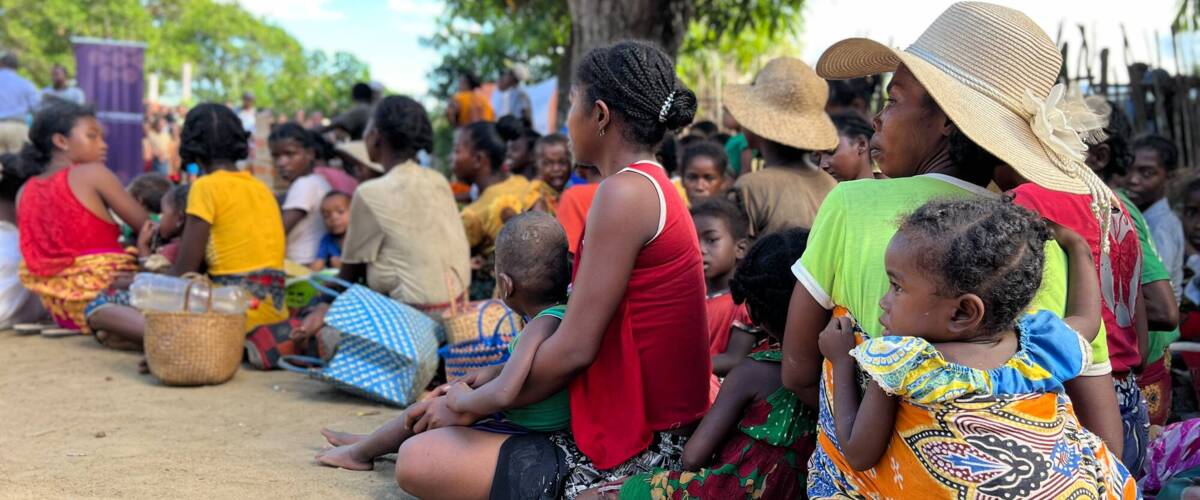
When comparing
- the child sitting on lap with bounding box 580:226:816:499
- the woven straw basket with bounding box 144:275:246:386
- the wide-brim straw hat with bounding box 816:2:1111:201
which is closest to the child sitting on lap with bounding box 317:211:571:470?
the child sitting on lap with bounding box 580:226:816:499

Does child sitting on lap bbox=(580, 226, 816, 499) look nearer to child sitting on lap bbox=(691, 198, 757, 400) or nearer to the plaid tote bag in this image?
child sitting on lap bbox=(691, 198, 757, 400)

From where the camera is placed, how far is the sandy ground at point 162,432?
3.60 meters

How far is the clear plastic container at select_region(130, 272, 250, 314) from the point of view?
5.65 m

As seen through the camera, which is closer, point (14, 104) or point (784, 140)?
point (784, 140)

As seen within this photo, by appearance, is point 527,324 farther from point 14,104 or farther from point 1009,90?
point 14,104

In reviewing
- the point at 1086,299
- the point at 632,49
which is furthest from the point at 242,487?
the point at 1086,299

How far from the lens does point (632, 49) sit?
304 centimetres

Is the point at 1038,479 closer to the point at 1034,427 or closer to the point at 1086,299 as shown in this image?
the point at 1034,427

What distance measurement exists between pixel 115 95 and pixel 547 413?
1322 cm

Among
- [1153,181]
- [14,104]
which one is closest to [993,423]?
[1153,181]

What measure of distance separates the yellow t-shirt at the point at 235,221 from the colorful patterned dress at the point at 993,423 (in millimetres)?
4798

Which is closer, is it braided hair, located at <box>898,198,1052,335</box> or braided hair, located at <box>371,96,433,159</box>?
braided hair, located at <box>898,198,1052,335</box>

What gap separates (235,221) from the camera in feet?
19.8

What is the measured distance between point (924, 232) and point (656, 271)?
104 cm
